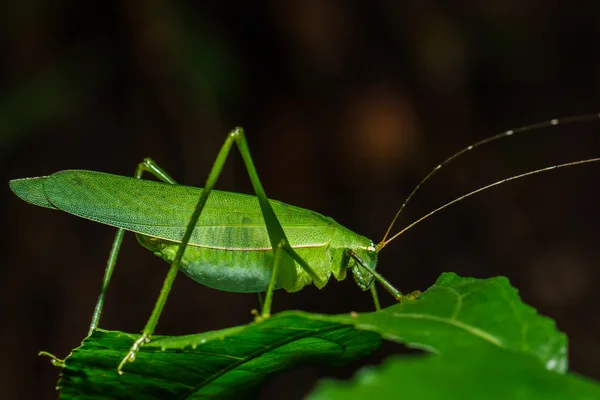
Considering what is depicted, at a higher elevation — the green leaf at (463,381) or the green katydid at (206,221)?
the green katydid at (206,221)

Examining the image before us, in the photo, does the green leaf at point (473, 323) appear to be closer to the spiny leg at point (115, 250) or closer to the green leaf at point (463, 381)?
the green leaf at point (463, 381)

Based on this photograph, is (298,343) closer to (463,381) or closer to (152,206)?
(463,381)

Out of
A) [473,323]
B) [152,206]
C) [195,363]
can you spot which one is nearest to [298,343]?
[195,363]

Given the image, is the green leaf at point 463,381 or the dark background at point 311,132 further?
the dark background at point 311,132

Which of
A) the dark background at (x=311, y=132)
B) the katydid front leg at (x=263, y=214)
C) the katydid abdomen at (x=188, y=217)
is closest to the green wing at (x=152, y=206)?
the katydid abdomen at (x=188, y=217)

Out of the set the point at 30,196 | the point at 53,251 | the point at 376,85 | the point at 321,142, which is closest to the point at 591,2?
the point at 376,85
